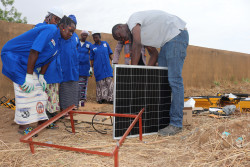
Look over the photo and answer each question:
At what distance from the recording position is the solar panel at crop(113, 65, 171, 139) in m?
2.63

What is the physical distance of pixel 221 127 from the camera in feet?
8.27

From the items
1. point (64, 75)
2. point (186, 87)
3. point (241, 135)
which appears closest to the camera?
point (241, 135)

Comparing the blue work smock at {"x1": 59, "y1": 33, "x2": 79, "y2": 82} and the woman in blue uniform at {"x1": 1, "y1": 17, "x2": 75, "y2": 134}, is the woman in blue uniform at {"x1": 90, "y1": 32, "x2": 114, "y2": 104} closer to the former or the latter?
the blue work smock at {"x1": 59, "y1": 33, "x2": 79, "y2": 82}

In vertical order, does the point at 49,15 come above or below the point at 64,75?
above

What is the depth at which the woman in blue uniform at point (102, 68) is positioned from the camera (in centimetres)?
593

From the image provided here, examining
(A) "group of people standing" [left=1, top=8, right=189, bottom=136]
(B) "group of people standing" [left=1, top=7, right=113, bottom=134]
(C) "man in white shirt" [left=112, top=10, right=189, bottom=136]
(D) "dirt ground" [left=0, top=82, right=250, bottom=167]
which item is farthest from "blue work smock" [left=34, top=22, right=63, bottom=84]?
(C) "man in white shirt" [left=112, top=10, right=189, bottom=136]

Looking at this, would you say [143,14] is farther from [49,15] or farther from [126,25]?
[49,15]

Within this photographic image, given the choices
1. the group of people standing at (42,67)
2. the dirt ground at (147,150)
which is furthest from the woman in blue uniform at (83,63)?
the dirt ground at (147,150)

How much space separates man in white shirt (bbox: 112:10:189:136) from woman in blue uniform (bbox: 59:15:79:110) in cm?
130

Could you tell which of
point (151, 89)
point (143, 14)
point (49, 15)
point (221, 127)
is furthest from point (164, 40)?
point (49, 15)

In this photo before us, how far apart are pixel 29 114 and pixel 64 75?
1.11 metres

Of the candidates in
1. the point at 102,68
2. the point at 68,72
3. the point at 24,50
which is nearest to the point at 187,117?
the point at 68,72

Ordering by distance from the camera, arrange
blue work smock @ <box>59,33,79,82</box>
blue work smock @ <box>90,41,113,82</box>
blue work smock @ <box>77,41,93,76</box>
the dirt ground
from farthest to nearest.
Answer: blue work smock @ <box>90,41,113,82</box> < blue work smock @ <box>77,41,93,76</box> < blue work smock @ <box>59,33,79,82</box> < the dirt ground

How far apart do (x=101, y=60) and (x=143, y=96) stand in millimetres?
3413
